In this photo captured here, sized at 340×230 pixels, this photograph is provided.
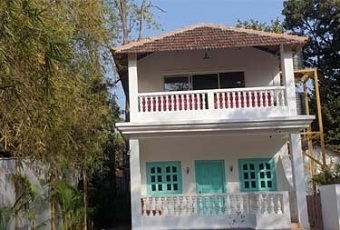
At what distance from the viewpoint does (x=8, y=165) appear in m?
12.0

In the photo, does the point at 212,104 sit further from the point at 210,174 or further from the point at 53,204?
the point at 53,204

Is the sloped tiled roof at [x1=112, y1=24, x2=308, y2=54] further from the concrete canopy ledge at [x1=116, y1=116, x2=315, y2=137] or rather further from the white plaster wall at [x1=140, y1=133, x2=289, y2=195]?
the white plaster wall at [x1=140, y1=133, x2=289, y2=195]

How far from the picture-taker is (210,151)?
17906 millimetres

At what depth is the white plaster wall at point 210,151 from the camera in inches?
703

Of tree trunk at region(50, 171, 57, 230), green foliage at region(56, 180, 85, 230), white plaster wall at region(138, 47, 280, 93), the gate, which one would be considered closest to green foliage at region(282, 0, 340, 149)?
white plaster wall at region(138, 47, 280, 93)

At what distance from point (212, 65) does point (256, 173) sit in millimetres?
3815

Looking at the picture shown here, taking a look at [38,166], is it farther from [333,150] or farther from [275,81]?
[333,150]

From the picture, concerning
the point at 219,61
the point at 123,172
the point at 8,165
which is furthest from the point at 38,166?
the point at 123,172

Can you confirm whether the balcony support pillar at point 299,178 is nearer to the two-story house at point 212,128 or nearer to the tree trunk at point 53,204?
the two-story house at point 212,128

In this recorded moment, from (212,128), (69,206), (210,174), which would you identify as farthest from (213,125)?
(69,206)

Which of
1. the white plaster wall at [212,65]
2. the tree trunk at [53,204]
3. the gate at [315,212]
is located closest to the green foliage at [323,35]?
the white plaster wall at [212,65]

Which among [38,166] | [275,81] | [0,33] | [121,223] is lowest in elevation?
[121,223]

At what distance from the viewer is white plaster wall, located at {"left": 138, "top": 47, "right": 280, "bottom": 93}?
18188 mm

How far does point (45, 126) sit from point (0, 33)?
2516 mm
